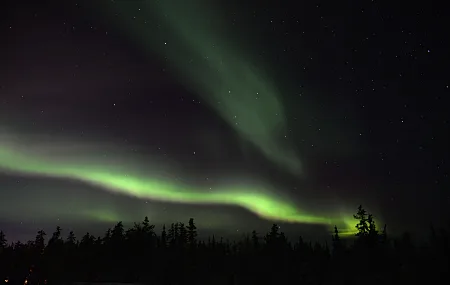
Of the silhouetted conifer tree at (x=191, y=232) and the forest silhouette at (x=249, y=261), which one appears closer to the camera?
the forest silhouette at (x=249, y=261)

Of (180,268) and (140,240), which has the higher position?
(140,240)

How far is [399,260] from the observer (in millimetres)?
41406

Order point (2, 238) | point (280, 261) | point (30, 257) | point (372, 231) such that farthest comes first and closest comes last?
point (2, 238)
point (30, 257)
point (280, 261)
point (372, 231)

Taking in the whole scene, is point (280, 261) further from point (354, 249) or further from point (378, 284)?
point (378, 284)

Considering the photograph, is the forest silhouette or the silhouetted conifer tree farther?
the silhouetted conifer tree

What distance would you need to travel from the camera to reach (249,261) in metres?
56.7

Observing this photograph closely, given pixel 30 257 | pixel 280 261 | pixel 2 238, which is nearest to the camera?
pixel 280 261

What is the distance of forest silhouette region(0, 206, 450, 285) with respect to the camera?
127 feet

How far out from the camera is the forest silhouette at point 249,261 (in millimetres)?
38750

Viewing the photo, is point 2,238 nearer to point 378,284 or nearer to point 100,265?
point 100,265

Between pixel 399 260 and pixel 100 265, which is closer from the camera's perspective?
pixel 399 260

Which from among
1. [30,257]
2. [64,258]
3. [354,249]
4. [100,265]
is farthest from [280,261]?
[30,257]

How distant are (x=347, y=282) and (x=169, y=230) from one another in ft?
140

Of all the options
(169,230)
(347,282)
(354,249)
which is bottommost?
(347,282)
